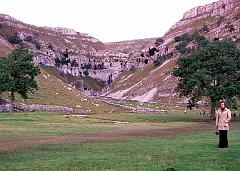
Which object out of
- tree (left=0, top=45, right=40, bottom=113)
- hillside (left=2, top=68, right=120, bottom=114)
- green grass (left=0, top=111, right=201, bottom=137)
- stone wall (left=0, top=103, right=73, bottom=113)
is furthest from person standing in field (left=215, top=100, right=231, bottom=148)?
hillside (left=2, top=68, right=120, bottom=114)

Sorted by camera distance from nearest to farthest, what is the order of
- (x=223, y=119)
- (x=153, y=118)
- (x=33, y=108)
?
1. (x=223, y=119)
2. (x=153, y=118)
3. (x=33, y=108)

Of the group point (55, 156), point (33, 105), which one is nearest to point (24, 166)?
point (55, 156)

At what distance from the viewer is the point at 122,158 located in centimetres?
2447

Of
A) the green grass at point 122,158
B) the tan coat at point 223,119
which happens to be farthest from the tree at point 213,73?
the green grass at point 122,158

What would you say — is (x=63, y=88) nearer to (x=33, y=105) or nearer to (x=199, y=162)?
(x=33, y=105)

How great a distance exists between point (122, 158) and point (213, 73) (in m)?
56.6

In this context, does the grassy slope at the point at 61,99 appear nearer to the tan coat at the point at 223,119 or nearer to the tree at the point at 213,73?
the tree at the point at 213,73

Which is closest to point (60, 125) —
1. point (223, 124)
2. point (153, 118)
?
point (153, 118)

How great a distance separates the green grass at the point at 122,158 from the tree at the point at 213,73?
153 ft

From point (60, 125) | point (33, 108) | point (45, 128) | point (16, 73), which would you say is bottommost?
point (60, 125)

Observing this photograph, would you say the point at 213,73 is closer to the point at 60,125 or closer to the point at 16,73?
the point at 60,125

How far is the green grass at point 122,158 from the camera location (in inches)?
842

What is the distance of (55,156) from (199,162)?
9.22m

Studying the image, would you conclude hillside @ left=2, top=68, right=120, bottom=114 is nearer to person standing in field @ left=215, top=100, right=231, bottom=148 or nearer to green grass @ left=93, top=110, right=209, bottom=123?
green grass @ left=93, top=110, right=209, bottom=123
